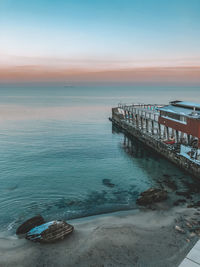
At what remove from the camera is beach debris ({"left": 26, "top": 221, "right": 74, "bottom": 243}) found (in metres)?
18.6

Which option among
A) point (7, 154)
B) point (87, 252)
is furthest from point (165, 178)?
point (7, 154)

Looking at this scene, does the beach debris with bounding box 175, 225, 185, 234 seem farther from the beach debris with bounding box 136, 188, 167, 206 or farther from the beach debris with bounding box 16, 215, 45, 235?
the beach debris with bounding box 16, 215, 45, 235

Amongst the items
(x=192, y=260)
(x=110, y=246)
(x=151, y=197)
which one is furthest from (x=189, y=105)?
(x=192, y=260)

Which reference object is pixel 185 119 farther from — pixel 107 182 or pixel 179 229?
pixel 179 229

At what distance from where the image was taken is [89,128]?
75.4 metres

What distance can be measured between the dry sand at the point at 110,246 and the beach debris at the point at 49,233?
0.39 m

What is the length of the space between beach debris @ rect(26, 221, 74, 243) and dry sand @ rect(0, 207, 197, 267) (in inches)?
→ 15.5

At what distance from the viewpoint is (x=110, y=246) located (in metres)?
18.3

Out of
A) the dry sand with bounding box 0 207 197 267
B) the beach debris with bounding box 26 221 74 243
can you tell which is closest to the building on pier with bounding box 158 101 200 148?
the dry sand with bounding box 0 207 197 267

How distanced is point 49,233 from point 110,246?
197 inches

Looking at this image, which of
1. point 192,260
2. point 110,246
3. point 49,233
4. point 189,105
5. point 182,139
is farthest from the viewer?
point 182,139

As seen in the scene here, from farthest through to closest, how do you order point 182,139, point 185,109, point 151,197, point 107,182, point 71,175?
1. point 182,139
2. point 185,109
3. point 71,175
4. point 107,182
5. point 151,197

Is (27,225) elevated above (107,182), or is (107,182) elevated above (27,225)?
(27,225)

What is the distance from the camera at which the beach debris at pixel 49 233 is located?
61.1 feet
